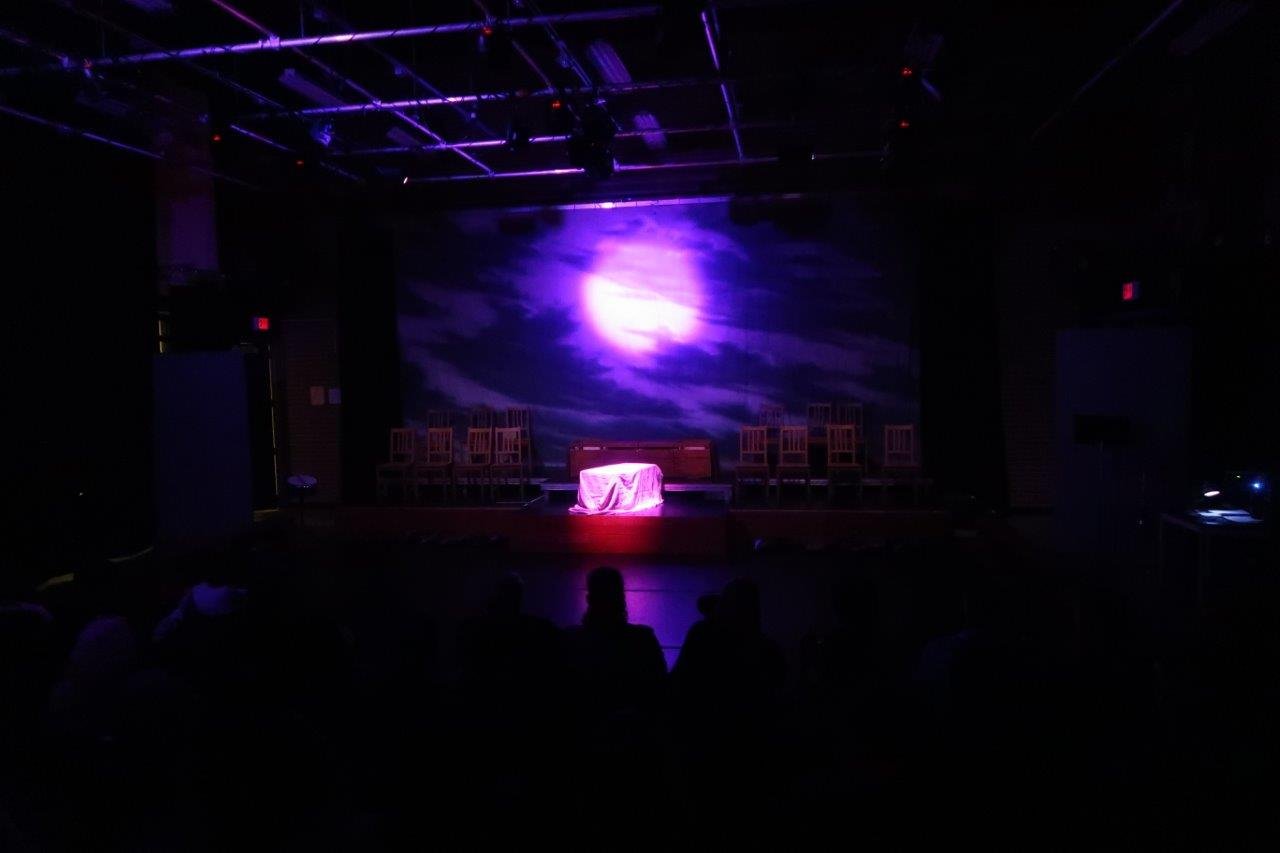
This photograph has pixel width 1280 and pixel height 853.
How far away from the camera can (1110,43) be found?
21.0 feet

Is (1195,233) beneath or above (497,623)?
above

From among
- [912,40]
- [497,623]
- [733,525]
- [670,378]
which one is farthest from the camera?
[670,378]

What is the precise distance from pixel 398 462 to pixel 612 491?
348cm

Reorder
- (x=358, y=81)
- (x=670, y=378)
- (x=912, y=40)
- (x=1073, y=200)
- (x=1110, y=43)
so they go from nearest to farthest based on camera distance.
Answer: (x=912, y=40)
(x=1110, y=43)
(x=358, y=81)
(x=1073, y=200)
(x=670, y=378)

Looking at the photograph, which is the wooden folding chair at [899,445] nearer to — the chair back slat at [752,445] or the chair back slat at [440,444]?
the chair back slat at [752,445]

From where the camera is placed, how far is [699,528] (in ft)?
24.7

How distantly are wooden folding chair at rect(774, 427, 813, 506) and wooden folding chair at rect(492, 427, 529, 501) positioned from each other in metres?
3.12

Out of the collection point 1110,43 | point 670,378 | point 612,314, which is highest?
point 1110,43

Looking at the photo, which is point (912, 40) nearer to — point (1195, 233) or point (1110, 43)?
→ point (1110, 43)

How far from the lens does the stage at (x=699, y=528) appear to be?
24.8 feet

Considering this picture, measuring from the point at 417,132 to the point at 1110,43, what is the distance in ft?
21.6

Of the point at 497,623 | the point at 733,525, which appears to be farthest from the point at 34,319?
the point at 733,525

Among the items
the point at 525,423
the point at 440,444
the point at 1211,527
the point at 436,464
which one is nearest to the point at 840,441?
the point at 525,423

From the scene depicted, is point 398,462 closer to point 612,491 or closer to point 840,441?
point 612,491
